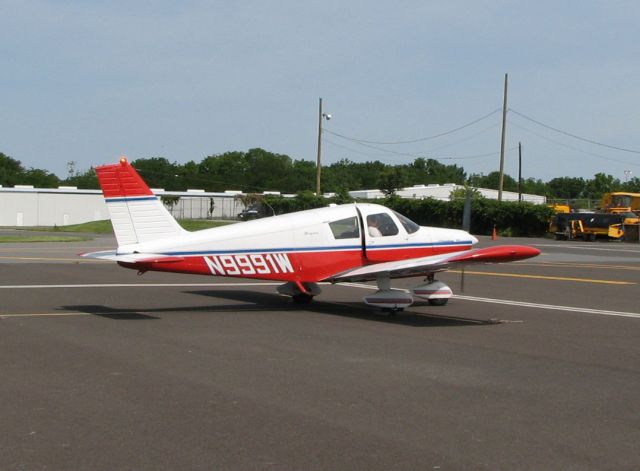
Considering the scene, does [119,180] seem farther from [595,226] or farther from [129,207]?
[595,226]

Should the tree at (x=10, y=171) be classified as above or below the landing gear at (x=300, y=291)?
above

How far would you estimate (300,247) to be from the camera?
588 inches

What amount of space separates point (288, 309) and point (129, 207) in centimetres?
363

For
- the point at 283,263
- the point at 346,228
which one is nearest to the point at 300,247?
the point at 283,263

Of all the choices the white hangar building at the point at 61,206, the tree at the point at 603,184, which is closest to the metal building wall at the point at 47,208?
the white hangar building at the point at 61,206

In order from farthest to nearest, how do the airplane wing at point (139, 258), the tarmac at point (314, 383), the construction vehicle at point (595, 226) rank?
the construction vehicle at point (595, 226), the airplane wing at point (139, 258), the tarmac at point (314, 383)

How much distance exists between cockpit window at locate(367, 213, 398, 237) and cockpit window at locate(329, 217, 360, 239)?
0.85ft

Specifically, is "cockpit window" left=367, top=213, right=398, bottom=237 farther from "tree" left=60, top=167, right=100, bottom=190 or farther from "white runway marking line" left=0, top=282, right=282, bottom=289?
"tree" left=60, top=167, right=100, bottom=190

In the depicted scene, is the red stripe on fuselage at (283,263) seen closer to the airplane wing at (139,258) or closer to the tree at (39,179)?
the airplane wing at (139,258)

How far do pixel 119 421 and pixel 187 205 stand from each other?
7832 cm

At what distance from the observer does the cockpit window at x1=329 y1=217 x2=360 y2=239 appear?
1527cm

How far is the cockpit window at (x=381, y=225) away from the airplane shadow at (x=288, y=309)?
1.49 meters

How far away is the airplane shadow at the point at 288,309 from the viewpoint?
14.1 m

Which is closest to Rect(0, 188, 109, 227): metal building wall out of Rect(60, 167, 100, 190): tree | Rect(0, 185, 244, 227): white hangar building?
Rect(0, 185, 244, 227): white hangar building
